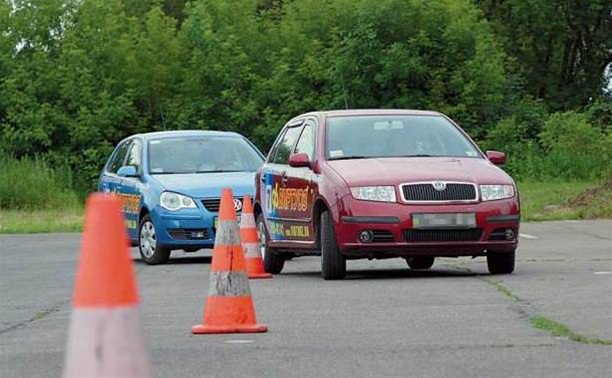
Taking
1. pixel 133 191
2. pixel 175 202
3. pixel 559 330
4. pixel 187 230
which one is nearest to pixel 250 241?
pixel 187 230

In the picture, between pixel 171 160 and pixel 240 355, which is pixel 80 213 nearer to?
pixel 171 160

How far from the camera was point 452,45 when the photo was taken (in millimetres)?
41281

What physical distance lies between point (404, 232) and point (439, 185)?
0.53 m

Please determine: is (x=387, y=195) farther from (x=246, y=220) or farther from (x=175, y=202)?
(x=175, y=202)

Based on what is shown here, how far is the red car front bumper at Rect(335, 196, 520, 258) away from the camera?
13.5 meters

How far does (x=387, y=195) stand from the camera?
13.6 m

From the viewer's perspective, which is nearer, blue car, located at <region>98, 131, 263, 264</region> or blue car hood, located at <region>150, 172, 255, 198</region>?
blue car, located at <region>98, 131, 263, 264</region>

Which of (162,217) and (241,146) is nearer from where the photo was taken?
(162,217)

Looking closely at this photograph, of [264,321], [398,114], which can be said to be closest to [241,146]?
[398,114]

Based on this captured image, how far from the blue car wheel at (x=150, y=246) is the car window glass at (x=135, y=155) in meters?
0.97

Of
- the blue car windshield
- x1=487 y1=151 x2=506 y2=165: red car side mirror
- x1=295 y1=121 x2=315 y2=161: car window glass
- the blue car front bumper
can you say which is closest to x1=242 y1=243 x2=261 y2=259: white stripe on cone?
x1=295 y1=121 x2=315 y2=161: car window glass

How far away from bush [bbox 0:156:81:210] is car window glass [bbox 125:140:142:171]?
14924 millimetres

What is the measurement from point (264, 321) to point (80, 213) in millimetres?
23342

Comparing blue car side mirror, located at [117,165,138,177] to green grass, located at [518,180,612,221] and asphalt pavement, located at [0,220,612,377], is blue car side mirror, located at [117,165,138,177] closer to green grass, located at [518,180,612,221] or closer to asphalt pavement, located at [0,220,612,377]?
asphalt pavement, located at [0,220,612,377]
